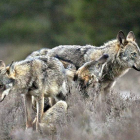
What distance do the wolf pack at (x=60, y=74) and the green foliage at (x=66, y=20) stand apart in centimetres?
1666

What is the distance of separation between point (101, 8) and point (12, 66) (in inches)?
868

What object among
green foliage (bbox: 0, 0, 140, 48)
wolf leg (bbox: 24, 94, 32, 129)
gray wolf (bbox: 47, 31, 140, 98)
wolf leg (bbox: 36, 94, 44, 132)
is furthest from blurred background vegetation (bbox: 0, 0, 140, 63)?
wolf leg (bbox: 36, 94, 44, 132)

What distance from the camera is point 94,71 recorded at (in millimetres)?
11055

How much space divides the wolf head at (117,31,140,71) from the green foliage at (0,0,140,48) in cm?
1661

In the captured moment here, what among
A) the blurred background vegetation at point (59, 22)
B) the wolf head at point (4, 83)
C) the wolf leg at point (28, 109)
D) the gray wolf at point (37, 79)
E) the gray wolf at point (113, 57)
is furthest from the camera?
the blurred background vegetation at point (59, 22)

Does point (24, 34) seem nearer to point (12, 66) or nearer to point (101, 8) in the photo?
point (101, 8)

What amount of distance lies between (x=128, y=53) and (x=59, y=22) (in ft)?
90.5

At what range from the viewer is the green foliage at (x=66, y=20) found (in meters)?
29.8

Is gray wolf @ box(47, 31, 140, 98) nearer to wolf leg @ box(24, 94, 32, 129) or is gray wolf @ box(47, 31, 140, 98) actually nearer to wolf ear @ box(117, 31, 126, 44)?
wolf ear @ box(117, 31, 126, 44)

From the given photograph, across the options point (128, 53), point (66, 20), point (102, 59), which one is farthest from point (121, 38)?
point (66, 20)

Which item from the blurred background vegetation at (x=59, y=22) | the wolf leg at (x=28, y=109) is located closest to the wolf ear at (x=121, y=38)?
the wolf leg at (x=28, y=109)

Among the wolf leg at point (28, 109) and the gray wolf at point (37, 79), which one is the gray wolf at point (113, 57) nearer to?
the gray wolf at point (37, 79)

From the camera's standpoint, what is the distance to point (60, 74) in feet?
33.2

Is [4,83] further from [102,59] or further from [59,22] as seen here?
[59,22]
